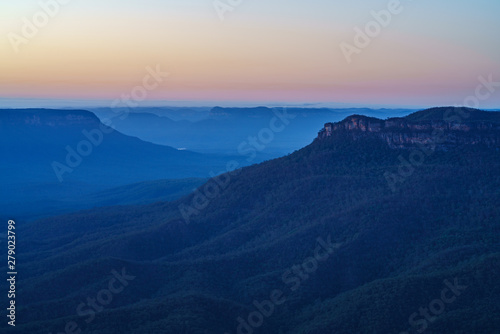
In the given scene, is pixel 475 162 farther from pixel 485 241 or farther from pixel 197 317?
pixel 197 317

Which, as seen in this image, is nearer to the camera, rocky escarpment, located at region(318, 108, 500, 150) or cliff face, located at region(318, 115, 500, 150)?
cliff face, located at region(318, 115, 500, 150)

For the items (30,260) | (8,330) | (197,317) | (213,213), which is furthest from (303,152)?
(8,330)

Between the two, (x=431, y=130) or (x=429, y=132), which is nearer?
(x=431, y=130)

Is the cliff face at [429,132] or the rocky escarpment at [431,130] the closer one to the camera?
the cliff face at [429,132]

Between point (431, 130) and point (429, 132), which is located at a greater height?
point (431, 130)
